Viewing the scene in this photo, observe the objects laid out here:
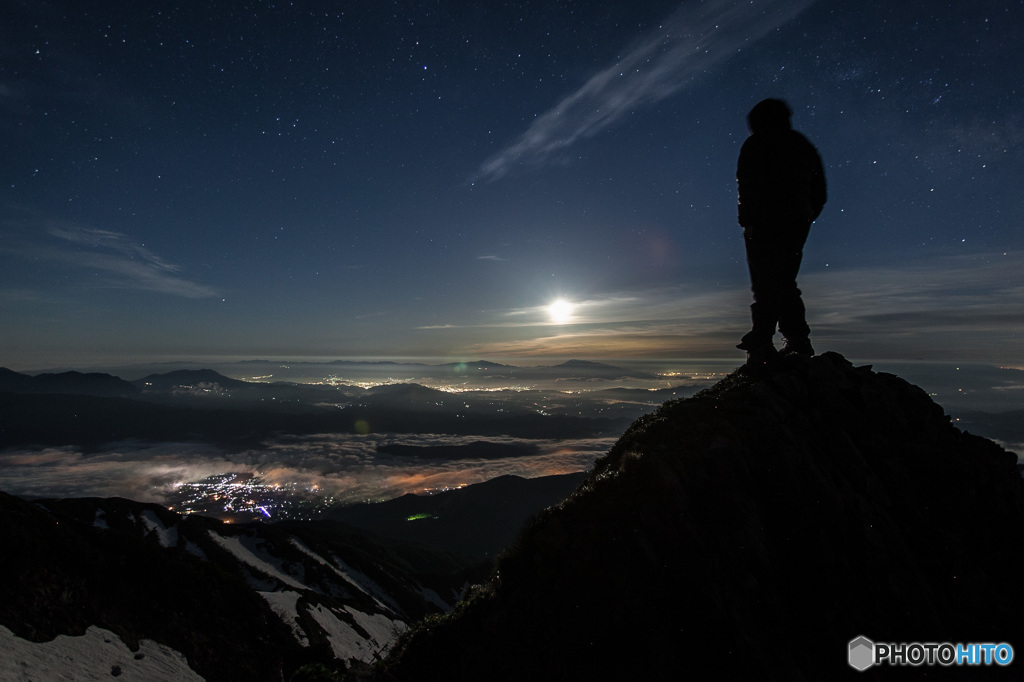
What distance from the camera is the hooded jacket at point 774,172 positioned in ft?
36.6

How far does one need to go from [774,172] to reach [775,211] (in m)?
1.04

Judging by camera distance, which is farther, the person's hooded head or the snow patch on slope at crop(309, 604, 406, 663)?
the snow patch on slope at crop(309, 604, 406, 663)

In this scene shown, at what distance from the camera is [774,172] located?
11.2 meters

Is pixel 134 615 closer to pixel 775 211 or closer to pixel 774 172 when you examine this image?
pixel 775 211

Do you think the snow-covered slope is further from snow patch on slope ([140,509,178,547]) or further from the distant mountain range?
snow patch on slope ([140,509,178,547])

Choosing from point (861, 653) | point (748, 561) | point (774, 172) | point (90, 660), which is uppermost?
point (774, 172)

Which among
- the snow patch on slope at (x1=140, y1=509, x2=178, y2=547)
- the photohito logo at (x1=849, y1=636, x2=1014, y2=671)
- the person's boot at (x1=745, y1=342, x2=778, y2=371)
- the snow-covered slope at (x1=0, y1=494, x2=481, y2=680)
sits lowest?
the snow patch on slope at (x1=140, y1=509, x2=178, y2=547)

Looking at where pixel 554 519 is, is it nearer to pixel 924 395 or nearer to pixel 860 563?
pixel 860 563

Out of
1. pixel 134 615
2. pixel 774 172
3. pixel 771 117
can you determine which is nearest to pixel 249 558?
pixel 134 615

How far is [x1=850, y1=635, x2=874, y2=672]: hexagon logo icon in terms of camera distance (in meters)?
7.47

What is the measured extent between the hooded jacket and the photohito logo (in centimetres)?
972

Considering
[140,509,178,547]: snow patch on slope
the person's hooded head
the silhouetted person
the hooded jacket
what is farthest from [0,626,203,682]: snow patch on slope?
[140,509,178,547]: snow patch on slope

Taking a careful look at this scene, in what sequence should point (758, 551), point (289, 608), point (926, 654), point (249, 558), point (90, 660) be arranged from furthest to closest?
point (249, 558) < point (289, 608) < point (90, 660) < point (758, 551) < point (926, 654)

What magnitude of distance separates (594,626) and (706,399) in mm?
6085
